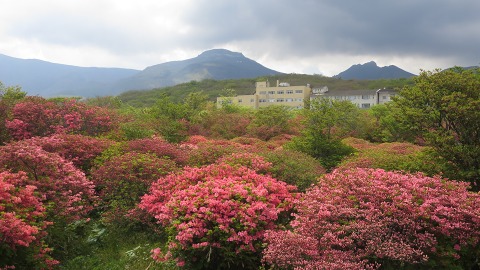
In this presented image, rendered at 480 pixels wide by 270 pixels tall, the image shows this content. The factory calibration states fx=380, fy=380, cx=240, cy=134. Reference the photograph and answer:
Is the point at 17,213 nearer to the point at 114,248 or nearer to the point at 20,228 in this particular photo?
the point at 20,228

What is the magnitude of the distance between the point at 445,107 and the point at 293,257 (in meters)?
5.69

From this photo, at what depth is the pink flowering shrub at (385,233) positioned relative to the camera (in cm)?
516

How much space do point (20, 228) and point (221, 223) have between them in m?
2.92

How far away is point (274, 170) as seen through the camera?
9.29 metres

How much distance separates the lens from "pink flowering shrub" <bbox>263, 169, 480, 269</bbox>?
5.16 m

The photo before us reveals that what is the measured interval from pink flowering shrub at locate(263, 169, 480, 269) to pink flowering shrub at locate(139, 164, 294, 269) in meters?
0.49

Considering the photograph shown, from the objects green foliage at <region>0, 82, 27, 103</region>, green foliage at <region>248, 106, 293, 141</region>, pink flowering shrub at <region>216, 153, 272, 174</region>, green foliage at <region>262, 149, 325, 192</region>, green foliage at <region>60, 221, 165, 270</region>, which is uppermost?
green foliage at <region>0, 82, 27, 103</region>

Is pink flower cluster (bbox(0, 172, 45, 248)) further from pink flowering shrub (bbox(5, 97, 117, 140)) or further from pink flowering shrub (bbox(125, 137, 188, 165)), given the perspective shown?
pink flowering shrub (bbox(5, 97, 117, 140))

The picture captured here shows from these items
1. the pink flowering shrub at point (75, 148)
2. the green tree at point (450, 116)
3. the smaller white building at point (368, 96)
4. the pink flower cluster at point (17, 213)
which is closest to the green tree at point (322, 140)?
the green tree at point (450, 116)

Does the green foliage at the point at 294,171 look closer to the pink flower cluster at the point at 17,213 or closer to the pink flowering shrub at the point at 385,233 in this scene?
the pink flowering shrub at the point at 385,233


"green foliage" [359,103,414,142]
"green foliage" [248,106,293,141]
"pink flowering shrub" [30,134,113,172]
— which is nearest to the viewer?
"pink flowering shrub" [30,134,113,172]

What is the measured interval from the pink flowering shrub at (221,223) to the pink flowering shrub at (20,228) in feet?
6.28

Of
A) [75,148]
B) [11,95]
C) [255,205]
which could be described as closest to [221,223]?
[255,205]

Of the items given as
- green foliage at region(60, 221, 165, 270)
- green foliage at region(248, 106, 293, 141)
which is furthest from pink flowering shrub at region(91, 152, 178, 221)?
green foliage at region(248, 106, 293, 141)
